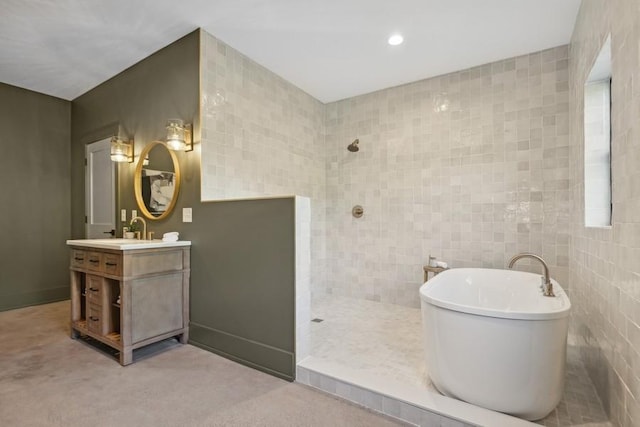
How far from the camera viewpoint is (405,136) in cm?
357

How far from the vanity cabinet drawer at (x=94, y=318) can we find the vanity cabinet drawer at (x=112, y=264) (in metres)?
0.37

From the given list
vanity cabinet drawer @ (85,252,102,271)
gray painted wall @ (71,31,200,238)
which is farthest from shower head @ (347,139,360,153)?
vanity cabinet drawer @ (85,252,102,271)

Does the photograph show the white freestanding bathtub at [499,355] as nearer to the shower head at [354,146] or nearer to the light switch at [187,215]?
the light switch at [187,215]

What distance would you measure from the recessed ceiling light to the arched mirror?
88.9 inches

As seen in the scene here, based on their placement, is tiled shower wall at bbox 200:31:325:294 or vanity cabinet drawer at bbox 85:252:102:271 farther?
tiled shower wall at bbox 200:31:325:294

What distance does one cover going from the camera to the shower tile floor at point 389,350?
1636mm

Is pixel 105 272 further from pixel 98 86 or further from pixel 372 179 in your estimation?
pixel 372 179

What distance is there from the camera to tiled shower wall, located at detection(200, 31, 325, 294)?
8.80 ft

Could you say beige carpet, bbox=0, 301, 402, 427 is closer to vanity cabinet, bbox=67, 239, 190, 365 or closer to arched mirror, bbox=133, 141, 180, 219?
vanity cabinet, bbox=67, 239, 190, 365

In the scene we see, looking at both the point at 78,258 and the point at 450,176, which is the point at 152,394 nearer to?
the point at 78,258

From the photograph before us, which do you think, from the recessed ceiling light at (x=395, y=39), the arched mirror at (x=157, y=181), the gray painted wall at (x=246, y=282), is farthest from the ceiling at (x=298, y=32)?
the gray painted wall at (x=246, y=282)

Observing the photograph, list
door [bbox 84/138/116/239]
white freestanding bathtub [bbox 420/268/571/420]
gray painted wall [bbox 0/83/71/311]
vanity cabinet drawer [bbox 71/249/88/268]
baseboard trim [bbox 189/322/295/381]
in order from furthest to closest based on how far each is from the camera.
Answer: gray painted wall [bbox 0/83/71/311]
door [bbox 84/138/116/239]
vanity cabinet drawer [bbox 71/249/88/268]
baseboard trim [bbox 189/322/295/381]
white freestanding bathtub [bbox 420/268/571/420]

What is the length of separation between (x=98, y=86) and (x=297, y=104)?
2.47 m

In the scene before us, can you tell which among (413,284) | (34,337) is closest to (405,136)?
(413,284)
